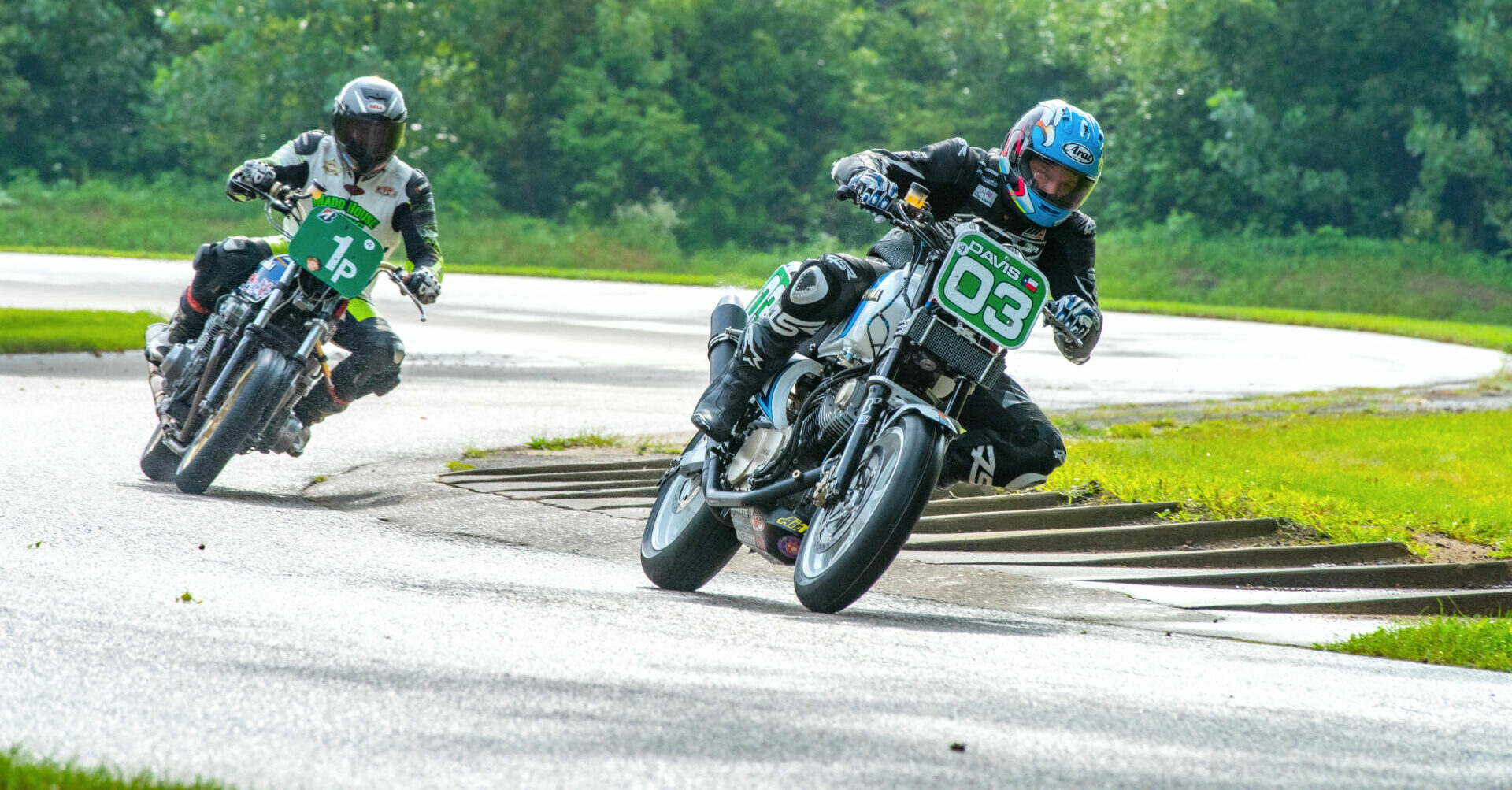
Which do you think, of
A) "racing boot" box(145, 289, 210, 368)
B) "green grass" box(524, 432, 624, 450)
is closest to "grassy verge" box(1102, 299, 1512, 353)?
"green grass" box(524, 432, 624, 450)

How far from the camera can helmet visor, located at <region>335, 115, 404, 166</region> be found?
8820 mm

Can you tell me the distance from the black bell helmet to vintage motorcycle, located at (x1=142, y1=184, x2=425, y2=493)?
454mm

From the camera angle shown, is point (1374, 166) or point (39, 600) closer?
point (39, 600)

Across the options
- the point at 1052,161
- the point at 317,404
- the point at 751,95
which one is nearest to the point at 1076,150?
the point at 1052,161

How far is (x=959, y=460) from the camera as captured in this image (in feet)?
19.9

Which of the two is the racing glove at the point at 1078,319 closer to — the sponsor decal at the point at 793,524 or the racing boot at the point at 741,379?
the racing boot at the point at 741,379

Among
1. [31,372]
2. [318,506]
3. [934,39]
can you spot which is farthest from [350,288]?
[934,39]

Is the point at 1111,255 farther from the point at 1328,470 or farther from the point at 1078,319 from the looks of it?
the point at 1078,319

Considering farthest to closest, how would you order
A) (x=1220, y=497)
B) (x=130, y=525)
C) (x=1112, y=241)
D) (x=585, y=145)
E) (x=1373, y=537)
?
(x=585, y=145)
(x=1112, y=241)
(x=1220, y=497)
(x=1373, y=537)
(x=130, y=525)

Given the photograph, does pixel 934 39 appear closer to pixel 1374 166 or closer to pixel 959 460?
pixel 1374 166

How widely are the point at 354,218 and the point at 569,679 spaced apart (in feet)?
16.2

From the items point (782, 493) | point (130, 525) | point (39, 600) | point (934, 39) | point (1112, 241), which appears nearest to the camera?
point (39, 600)

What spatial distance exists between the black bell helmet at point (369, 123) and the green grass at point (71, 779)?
5.94 meters

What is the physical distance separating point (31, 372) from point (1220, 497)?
9620 millimetres
